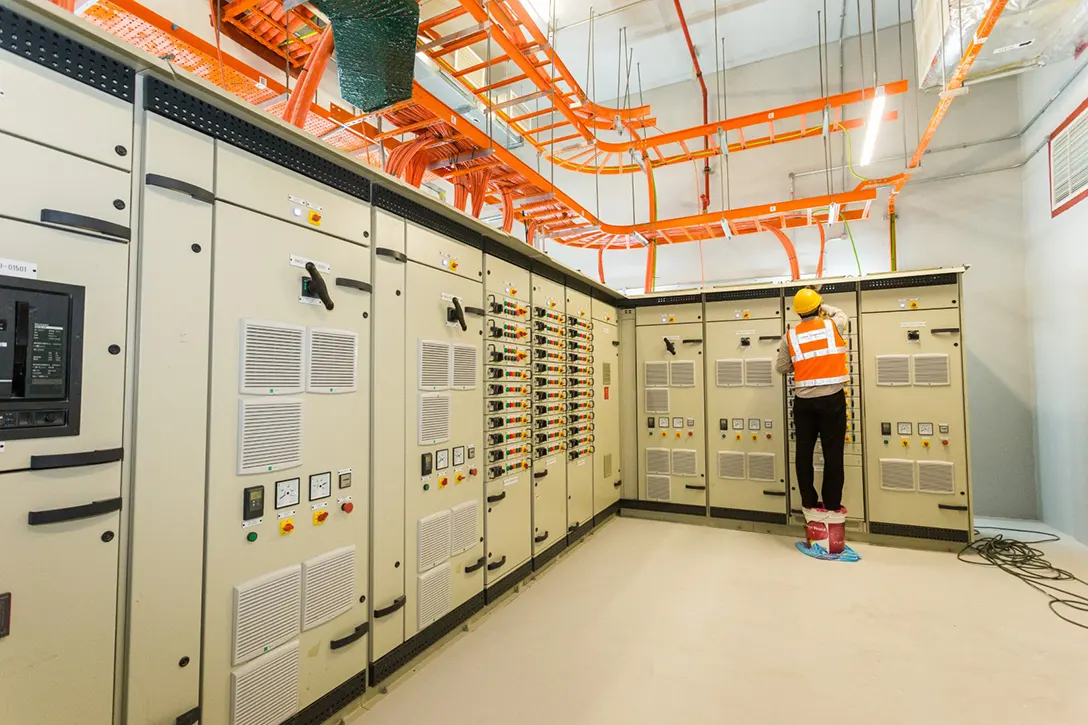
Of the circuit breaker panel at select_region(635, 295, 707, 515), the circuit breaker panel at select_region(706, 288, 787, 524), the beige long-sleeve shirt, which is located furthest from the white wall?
the circuit breaker panel at select_region(635, 295, 707, 515)

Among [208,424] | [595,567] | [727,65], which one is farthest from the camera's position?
[727,65]

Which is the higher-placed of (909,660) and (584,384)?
(584,384)

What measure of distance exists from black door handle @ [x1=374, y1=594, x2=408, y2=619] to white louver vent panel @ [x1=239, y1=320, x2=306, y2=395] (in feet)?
3.41

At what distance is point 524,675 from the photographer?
7.43ft

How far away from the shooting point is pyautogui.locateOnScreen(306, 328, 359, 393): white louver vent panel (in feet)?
6.03

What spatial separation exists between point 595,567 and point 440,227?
2638mm

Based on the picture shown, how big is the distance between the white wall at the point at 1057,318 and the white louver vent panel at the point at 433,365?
4.92 meters

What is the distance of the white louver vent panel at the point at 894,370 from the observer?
4043mm

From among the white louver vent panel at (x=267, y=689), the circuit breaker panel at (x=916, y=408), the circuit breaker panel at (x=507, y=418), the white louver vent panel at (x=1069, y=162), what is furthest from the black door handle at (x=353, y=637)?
the white louver vent panel at (x=1069, y=162)

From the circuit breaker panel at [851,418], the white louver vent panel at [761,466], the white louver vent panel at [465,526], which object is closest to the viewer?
the white louver vent panel at [465,526]

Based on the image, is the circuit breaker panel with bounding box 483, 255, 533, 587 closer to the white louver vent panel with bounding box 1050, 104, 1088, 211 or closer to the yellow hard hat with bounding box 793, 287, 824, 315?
the yellow hard hat with bounding box 793, 287, 824, 315

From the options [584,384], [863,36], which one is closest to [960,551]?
[584,384]

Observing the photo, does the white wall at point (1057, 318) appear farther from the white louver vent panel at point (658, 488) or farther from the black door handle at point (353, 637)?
the black door handle at point (353, 637)

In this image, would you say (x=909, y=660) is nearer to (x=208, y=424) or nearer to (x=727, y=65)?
(x=208, y=424)
